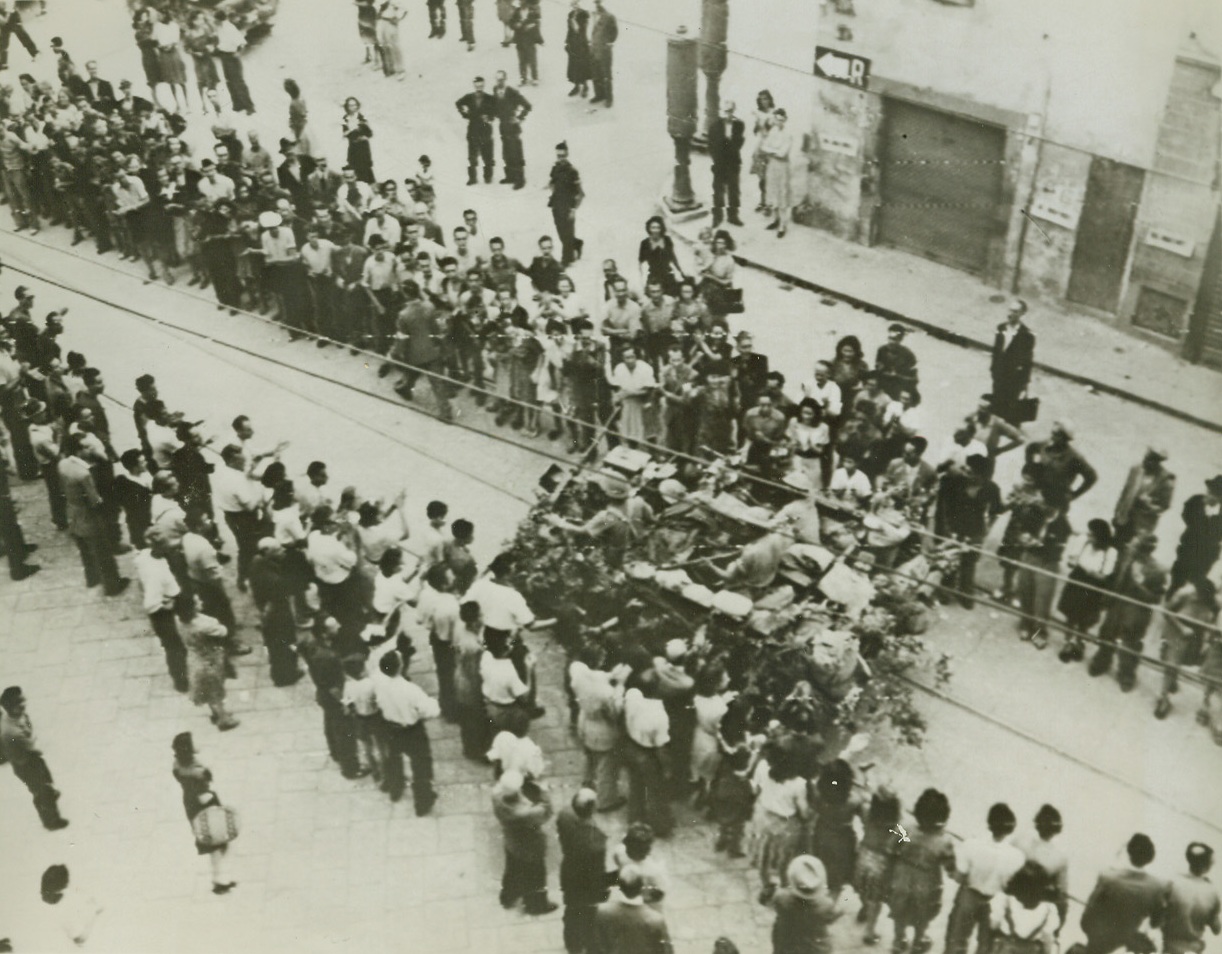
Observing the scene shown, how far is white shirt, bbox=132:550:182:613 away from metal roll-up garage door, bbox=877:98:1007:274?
9984 mm

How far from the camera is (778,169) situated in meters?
16.8

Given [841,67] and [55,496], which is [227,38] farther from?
[841,67]

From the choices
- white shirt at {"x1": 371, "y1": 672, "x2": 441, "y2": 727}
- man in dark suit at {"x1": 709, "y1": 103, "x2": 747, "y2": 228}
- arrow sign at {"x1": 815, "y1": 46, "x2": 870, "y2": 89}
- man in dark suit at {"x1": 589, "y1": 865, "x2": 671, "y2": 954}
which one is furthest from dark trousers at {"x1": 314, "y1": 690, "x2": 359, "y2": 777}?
arrow sign at {"x1": 815, "y1": 46, "x2": 870, "y2": 89}

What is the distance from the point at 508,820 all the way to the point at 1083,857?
417cm

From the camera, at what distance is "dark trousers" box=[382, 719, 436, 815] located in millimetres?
9930

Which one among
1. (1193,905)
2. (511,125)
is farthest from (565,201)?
(1193,905)

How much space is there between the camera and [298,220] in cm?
1700

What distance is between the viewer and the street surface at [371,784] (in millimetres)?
9828

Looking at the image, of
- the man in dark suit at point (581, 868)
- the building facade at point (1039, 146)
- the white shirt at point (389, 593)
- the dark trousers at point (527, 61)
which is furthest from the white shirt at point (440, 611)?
the dark trousers at point (527, 61)

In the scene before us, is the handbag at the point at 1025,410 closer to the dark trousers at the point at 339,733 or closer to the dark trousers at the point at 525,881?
the dark trousers at the point at 525,881

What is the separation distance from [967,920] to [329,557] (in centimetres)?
568

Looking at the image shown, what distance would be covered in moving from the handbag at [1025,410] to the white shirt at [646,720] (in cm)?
537

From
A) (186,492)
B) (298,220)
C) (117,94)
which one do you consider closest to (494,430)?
(186,492)

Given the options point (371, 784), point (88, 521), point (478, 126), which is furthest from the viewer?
point (478, 126)
